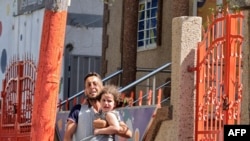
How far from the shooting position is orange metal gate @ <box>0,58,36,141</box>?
688 inches

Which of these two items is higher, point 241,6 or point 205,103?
point 241,6

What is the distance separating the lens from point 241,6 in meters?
10.9

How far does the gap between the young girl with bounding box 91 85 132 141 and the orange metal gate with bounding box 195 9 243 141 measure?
4.18 ft

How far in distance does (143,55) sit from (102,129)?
8.69 metres

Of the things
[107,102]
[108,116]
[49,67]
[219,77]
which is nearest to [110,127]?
[108,116]

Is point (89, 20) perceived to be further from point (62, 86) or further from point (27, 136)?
point (27, 136)

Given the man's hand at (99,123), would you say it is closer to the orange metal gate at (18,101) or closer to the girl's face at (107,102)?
the girl's face at (107,102)

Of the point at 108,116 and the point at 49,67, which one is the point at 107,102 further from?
the point at 49,67

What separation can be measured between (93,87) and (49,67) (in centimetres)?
72

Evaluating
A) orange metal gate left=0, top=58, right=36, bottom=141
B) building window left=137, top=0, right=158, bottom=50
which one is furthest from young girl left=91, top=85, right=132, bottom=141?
building window left=137, top=0, right=158, bottom=50

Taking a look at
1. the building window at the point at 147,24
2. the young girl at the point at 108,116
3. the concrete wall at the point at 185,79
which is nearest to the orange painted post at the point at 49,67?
the young girl at the point at 108,116

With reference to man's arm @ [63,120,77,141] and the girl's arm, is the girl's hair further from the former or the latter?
man's arm @ [63,120,77,141]

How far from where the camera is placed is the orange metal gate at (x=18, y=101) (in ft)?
57.3

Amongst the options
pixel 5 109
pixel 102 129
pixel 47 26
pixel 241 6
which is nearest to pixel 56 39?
pixel 47 26
